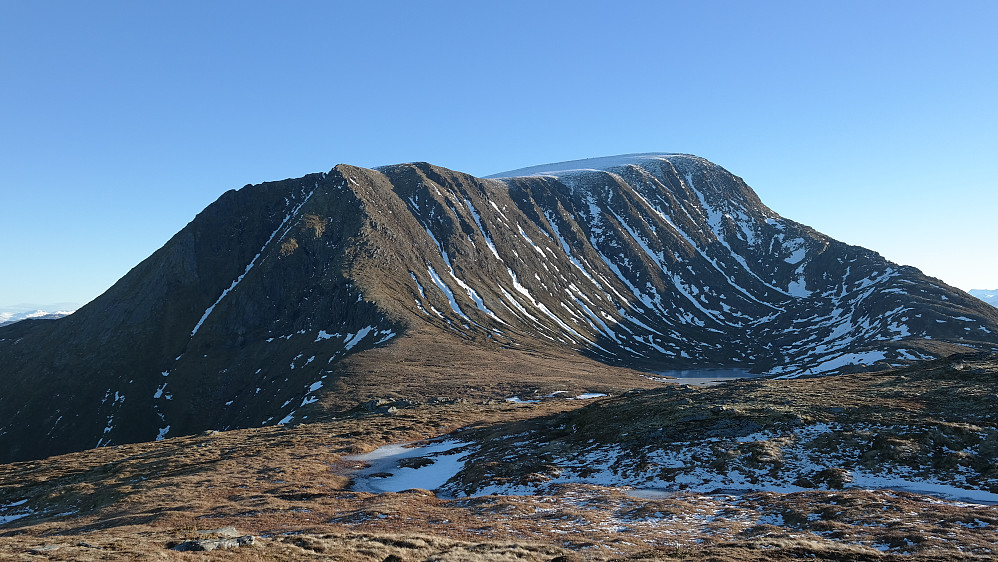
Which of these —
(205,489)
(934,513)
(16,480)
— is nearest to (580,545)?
(934,513)

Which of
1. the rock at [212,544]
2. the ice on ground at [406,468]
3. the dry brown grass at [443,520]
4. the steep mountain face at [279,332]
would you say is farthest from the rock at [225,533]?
the steep mountain face at [279,332]

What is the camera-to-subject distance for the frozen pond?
14588cm

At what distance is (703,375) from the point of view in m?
160

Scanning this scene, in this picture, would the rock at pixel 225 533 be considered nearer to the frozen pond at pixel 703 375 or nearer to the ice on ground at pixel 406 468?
the ice on ground at pixel 406 468

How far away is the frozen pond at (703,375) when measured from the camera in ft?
479

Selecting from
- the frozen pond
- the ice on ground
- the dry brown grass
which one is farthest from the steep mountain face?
the dry brown grass

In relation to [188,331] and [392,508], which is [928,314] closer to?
[392,508]

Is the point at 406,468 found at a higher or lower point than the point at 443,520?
lower

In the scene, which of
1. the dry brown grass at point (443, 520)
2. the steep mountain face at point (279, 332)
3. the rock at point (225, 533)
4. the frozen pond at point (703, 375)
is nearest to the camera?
the dry brown grass at point (443, 520)

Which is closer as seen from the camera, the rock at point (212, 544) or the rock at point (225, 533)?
the rock at point (212, 544)

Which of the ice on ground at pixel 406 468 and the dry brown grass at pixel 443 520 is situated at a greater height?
the dry brown grass at pixel 443 520

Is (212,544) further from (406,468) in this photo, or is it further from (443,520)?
(406,468)

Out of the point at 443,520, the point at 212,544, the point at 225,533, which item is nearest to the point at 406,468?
the point at 443,520

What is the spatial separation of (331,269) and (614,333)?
108m
